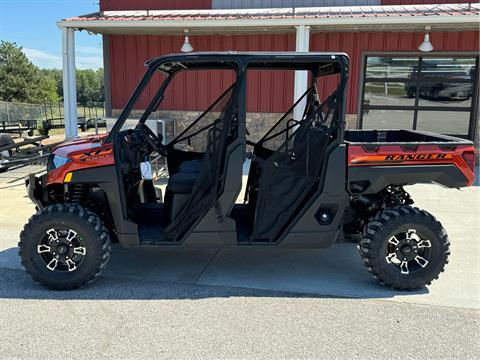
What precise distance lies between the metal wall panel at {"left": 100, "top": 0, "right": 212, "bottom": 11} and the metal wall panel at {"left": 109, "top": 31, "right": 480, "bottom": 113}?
918 mm

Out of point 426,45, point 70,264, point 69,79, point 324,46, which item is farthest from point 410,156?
point 69,79

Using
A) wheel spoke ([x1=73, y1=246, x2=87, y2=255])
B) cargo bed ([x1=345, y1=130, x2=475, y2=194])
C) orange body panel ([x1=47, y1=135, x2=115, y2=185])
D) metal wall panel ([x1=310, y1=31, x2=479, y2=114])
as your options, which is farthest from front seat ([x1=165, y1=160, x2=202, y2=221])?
metal wall panel ([x1=310, y1=31, x2=479, y2=114])

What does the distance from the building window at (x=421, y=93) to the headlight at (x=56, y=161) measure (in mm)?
8127

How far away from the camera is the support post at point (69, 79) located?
32.0 ft

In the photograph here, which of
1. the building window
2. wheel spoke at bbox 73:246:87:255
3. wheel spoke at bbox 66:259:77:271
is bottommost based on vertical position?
wheel spoke at bbox 66:259:77:271

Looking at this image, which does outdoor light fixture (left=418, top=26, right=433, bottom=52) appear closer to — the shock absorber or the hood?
the shock absorber

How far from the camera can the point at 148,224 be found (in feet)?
14.1

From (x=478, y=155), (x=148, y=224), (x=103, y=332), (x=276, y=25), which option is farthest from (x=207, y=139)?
Result: (x=478, y=155)

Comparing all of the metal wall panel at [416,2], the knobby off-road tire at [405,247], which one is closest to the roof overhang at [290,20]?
the metal wall panel at [416,2]

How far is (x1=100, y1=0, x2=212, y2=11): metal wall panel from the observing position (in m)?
11.2

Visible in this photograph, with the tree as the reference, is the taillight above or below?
below

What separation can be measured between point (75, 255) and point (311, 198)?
6.50 ft

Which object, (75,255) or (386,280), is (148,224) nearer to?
(75,255)

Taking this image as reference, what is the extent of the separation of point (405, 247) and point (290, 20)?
6288mm
